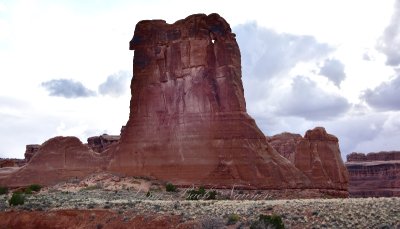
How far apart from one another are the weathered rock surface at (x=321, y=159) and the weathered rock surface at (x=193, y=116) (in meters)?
7.40

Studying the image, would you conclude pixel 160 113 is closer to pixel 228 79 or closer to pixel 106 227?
pixel 228 79

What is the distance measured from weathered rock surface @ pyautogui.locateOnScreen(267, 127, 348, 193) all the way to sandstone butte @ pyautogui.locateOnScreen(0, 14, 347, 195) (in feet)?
1.09

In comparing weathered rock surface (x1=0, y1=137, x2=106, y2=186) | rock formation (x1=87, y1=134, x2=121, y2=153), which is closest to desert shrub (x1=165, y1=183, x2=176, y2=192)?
weathered rock surface (x1=0, y1=137, x2=106, y2=186)

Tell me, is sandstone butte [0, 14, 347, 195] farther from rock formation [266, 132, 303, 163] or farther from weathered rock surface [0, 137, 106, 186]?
rock formation [266, 132, 303, 163]

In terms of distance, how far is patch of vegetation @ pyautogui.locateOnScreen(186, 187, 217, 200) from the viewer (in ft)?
178

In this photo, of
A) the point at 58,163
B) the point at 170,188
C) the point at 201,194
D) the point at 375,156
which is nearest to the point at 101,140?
the point at 58,163

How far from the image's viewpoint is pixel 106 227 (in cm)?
4291

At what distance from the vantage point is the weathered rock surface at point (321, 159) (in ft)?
224

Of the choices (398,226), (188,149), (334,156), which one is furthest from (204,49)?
(398,226)

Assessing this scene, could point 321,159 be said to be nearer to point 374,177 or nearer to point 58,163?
point 58,163

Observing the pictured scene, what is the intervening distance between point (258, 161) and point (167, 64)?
12.1 m

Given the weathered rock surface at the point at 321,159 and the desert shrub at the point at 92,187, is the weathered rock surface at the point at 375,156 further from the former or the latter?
the desert shrub at the point at 92,187

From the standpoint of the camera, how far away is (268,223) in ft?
117

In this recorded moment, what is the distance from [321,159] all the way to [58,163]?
975 inches
